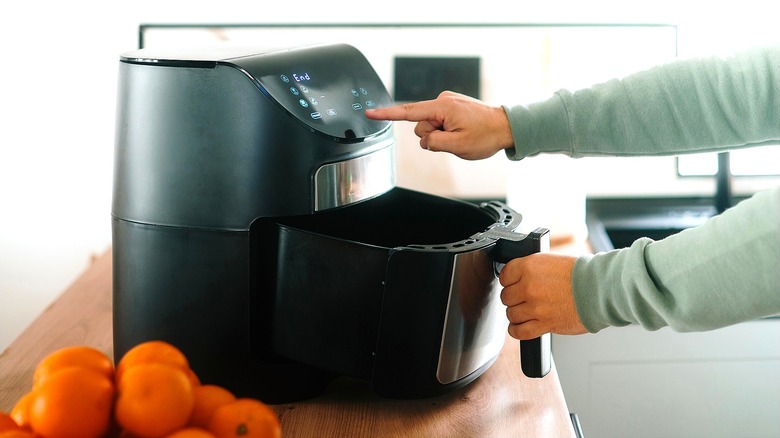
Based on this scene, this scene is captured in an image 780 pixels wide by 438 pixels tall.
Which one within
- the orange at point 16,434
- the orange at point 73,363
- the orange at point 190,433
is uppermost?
the orange at point 73,363

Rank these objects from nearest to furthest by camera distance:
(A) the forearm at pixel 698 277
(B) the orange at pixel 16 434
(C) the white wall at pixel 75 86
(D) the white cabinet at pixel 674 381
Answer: (B) the orange at pixel 16 434
(A) the forearm at pixel 698 277
(D) the white cabinet at pixel 674 381
(C) the white wall at pixel 75 86

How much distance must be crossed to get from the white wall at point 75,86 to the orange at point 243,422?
40.7 inches

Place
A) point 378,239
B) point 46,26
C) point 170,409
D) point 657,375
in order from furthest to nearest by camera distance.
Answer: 1. point 46,26
2. point 657,375
3. point 378,239
4. point 170,409

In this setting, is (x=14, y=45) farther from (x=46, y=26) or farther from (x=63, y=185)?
(x=63, y=185)

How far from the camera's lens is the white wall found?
1.55m

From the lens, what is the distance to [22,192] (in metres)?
1.60

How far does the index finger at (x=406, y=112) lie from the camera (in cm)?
87

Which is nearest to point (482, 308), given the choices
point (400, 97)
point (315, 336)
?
point (315, 336)

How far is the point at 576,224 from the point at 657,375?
0.26m

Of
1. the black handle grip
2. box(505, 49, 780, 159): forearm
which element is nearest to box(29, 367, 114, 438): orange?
the black handle grip

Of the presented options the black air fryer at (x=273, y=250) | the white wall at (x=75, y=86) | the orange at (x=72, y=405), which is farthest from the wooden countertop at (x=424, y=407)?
the white wall at (x=75, y=86)

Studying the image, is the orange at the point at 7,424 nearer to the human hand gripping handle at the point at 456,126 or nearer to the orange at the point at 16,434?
the orange at the point at 16,434

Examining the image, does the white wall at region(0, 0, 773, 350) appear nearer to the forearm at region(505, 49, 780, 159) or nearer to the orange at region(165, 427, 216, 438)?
the forearm at region(505, 49, 780, 159)

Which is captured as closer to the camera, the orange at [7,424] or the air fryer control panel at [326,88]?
the orange at [7,424]
